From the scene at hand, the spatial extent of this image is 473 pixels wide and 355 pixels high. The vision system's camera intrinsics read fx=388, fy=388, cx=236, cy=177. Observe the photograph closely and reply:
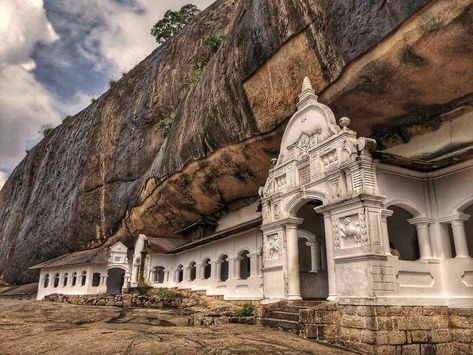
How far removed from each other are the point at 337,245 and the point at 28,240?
124ft

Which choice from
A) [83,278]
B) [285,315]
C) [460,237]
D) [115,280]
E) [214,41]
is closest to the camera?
[460,237]

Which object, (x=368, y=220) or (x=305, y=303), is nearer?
(x=368, y=220)

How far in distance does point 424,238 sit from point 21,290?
36.4m

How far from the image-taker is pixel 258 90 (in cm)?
1485

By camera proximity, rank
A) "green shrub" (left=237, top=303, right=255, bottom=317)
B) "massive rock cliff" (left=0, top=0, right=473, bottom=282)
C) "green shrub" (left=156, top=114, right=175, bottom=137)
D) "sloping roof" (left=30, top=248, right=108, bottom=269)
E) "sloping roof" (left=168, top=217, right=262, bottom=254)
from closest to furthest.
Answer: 1. "massive rock cliff" (left=0, top=0, right=473, bottom=282)
2. "green shrub" (left=237, top=303, right=255, bottom=317)
3. "sloping roof" (left=168, top=217, right=262, bottom=254)
4. "green shrub" (left=156, top=114, right=175, bottom=137)
5. "sloping roof" (left=30, top=248, right=108, bottom=269)

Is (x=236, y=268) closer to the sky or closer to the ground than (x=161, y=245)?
closer to the ground

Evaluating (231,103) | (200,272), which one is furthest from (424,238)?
(200,272)

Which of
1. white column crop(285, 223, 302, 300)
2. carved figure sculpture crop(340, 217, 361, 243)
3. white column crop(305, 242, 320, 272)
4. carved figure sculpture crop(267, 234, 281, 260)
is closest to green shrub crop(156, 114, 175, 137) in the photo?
white column crop(305, 242, 320, 272)

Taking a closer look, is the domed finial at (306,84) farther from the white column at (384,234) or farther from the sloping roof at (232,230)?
the sloping roof at (232,230)

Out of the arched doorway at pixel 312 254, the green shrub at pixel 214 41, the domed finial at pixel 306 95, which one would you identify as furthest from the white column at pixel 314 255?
the green shrub at pixel 214 41

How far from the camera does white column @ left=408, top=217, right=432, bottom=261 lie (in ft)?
33.1

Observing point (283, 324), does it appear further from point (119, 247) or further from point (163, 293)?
point (119, 247)

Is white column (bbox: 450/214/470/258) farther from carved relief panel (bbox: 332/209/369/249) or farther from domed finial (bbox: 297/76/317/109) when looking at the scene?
domed finial (bbox: 297/76/317/109)

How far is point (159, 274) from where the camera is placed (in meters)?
27.5
